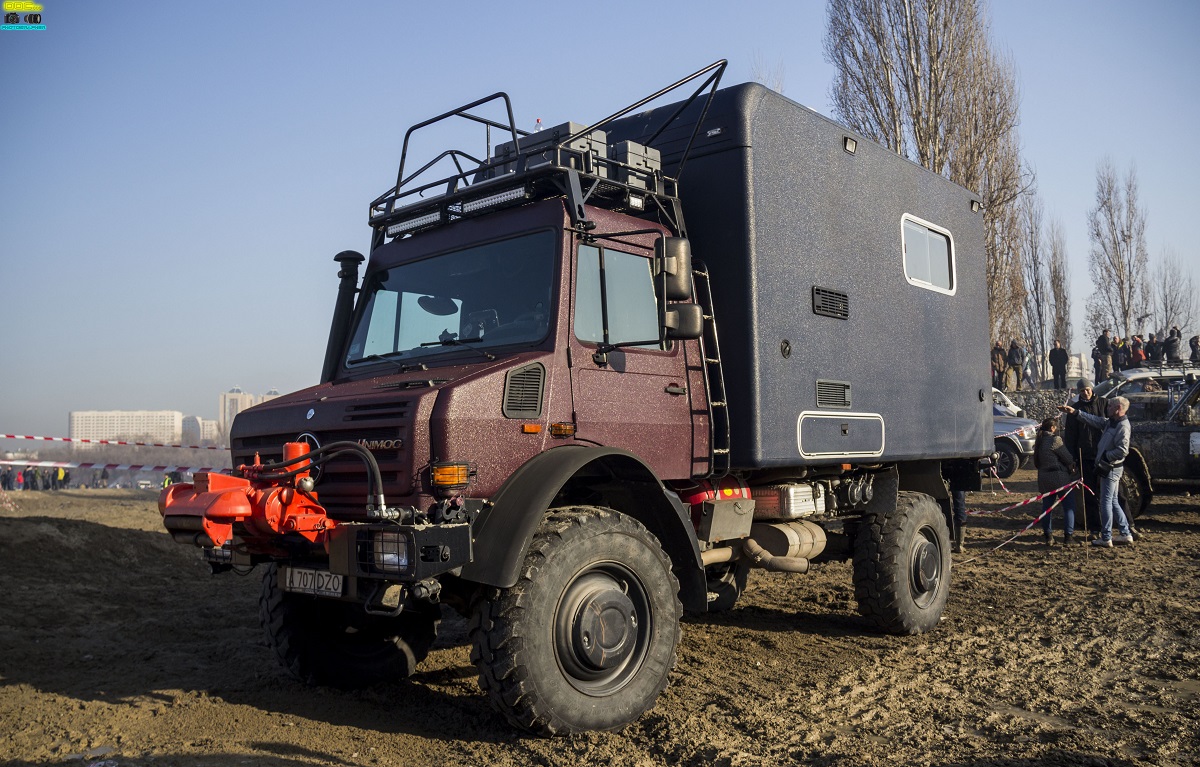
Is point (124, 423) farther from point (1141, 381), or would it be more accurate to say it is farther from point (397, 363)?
point (397, 363)

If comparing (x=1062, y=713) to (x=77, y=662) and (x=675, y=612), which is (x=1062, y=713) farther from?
(x=77, y=662)

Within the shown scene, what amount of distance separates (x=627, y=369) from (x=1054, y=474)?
8.88m

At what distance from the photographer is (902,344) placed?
7.09 m

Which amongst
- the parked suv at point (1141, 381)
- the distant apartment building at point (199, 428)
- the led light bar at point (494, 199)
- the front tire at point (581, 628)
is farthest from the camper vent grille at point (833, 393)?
the distant apartment building at point (199, 428)

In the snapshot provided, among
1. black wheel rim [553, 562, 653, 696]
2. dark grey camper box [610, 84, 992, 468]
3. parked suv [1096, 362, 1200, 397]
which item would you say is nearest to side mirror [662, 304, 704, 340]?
dark grey camper box [610, 84, 992, 468]

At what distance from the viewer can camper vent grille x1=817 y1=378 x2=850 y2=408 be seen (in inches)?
242

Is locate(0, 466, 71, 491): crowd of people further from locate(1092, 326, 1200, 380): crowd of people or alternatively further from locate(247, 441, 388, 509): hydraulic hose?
locate(1092, 326, 1200, 380): crowd of people

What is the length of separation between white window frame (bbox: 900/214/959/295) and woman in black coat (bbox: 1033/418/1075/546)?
4810 millimetres

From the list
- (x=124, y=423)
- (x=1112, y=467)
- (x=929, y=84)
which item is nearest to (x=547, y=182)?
(x=1112, y=467)

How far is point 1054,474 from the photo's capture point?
38.2 feet

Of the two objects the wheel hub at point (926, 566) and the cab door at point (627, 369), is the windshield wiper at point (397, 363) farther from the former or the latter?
the wheel hub at point (926, 566)

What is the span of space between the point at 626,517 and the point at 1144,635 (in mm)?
4353

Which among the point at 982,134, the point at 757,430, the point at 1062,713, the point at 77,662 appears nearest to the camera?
the point at 1062,713

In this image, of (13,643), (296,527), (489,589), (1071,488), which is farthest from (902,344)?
(13,643)
